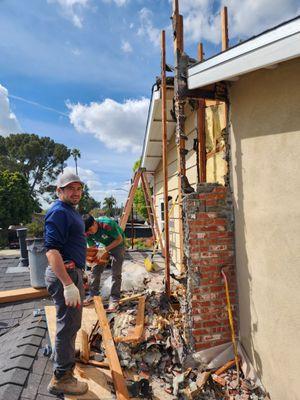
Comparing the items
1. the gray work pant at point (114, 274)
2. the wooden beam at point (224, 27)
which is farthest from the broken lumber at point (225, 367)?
the wooden beam at point (224, 27)

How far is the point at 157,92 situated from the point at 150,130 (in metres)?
1.67

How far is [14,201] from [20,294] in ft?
75.5

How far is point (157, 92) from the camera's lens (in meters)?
5.94

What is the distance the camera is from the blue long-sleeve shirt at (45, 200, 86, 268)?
252 centimetres

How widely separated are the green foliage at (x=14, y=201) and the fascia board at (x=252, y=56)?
25.6 m

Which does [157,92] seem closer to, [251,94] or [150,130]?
[150,130]

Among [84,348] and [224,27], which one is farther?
[224,27]

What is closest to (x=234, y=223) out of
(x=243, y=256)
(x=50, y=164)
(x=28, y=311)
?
(x=243, y=256)

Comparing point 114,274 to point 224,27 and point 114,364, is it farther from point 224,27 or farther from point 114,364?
point 224,27

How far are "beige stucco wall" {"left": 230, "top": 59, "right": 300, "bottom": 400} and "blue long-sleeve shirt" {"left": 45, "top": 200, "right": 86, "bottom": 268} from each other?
66.7 inches

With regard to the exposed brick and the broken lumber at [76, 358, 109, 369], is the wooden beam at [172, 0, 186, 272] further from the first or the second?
the broken lumber at [76, 358, 109, 369]

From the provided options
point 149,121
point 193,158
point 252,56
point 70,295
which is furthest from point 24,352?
point 149,121

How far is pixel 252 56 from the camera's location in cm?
239

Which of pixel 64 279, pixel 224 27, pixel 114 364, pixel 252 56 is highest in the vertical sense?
pixel 224 27
